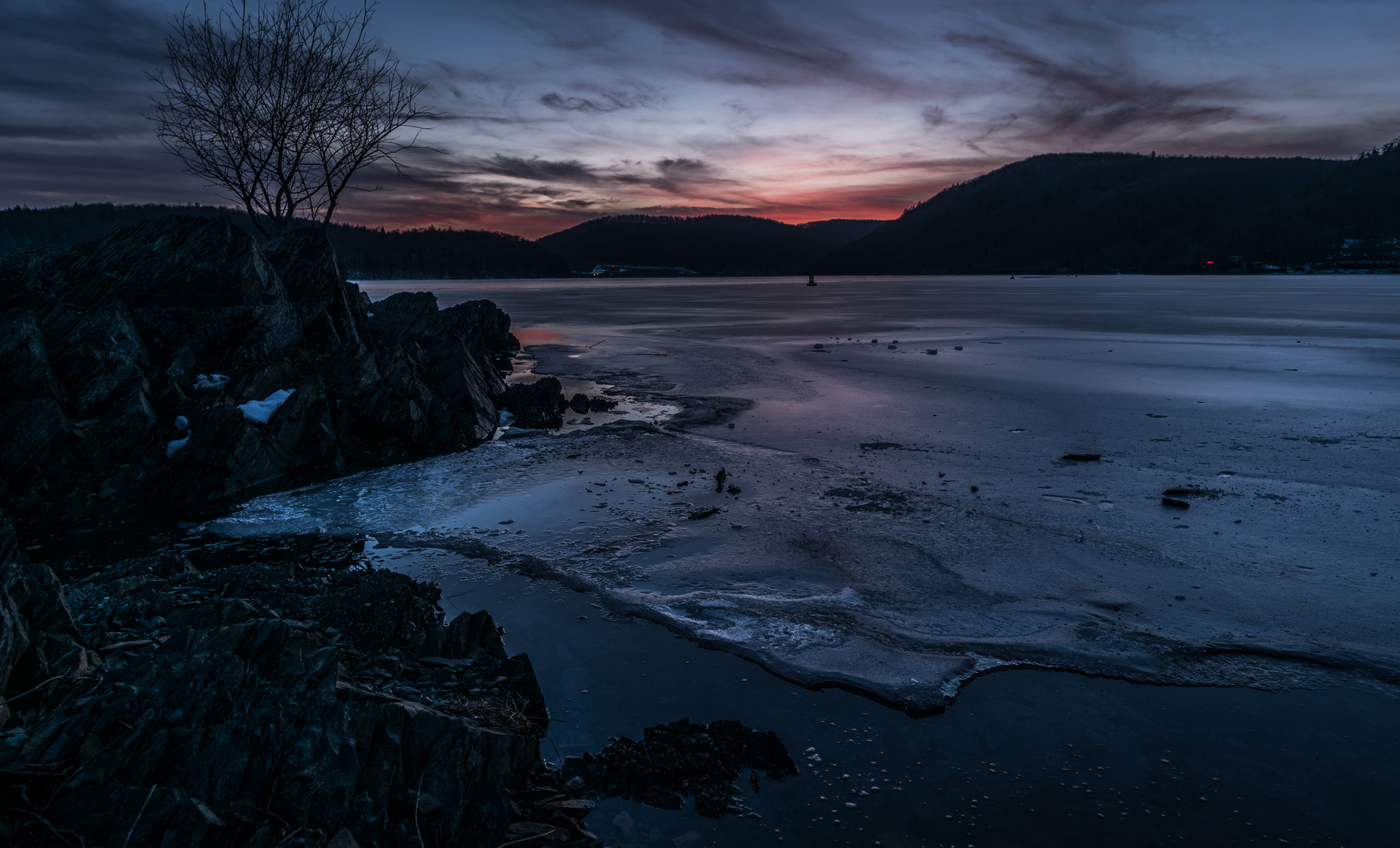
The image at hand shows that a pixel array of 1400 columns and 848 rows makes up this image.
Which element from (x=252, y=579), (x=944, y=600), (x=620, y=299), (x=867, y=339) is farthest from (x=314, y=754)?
(x=620, y=299)

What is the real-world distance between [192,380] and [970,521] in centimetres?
1242

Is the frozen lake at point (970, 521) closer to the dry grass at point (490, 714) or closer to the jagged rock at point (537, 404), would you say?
the jagged rock at point (537, 404)

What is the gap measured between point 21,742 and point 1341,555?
34.0 ft

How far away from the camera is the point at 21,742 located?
9.32ft

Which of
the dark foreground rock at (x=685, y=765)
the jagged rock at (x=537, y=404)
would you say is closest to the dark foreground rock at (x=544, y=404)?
the jagged rock at (x=537, y=404)

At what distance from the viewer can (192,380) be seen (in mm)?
11148

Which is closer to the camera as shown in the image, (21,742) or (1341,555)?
(21,742)

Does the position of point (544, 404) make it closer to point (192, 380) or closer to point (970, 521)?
point (192, 380)

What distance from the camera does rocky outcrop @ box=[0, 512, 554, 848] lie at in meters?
2.74

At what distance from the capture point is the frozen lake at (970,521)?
5496 millimetres

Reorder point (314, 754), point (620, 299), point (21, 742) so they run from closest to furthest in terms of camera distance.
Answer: point (21, 742)
point (314, 754)
point (620, 299)

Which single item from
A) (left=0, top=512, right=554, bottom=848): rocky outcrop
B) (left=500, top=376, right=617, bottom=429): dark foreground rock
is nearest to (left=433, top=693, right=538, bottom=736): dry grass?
(left=0, top=512, right=554, bottom=848): rocky outcrop

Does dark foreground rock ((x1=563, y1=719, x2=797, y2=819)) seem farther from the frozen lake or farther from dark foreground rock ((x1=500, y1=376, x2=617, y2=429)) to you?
dark foreground rock ((x1=500, y1=376, x2=617, y2=429))

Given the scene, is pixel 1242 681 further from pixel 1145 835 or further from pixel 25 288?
pixel 25 288
